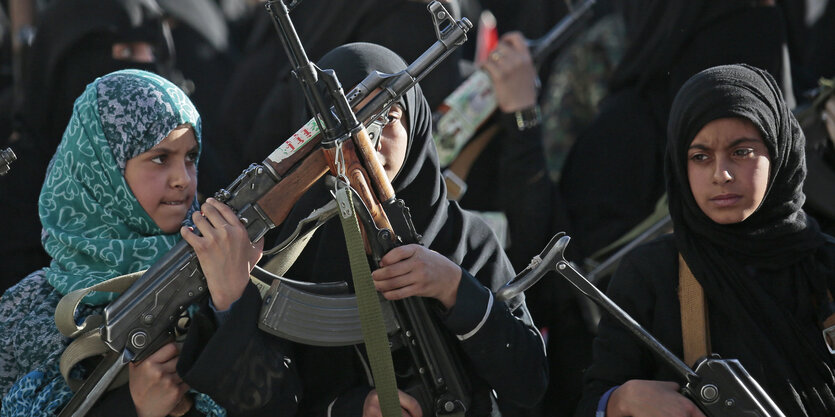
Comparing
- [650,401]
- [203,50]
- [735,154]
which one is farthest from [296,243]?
[203,50]

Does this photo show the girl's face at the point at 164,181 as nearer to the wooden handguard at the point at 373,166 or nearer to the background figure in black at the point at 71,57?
the wooden handguard at the point at 373,166

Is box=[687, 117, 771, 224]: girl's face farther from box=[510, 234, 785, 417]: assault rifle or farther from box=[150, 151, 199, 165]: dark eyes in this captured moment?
box=[150, 151, 199, 165]: dark eyes

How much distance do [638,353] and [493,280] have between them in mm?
498

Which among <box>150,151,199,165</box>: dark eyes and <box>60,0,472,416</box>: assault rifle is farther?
<box>150,151,199,165</box>: dark eyes

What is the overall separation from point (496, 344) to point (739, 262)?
0.82 metres

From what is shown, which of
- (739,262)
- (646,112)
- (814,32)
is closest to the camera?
(739,262)

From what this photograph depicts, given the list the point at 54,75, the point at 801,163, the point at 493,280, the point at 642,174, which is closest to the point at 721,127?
the point at 801,163

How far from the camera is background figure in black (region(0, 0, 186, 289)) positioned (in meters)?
4.98

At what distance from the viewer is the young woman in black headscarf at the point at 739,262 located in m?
3.09

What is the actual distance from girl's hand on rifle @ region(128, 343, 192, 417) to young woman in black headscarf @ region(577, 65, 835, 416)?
1211 millimetres

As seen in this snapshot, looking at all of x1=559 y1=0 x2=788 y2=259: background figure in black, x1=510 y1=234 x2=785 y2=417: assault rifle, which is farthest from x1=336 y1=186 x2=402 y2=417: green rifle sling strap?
x1=559 y1=0 x2=788 y2=259: background figure in black

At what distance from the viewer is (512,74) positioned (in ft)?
15.6

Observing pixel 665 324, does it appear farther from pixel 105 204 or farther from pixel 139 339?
pixel 105 204

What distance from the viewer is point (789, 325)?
3.11 m
